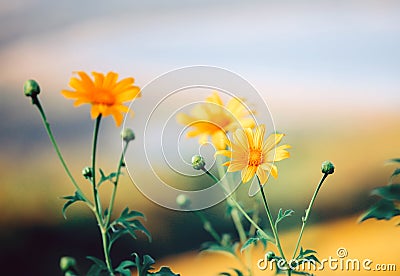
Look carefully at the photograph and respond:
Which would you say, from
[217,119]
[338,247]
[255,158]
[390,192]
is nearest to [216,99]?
[217,119]

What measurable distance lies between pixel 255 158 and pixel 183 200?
203 mm

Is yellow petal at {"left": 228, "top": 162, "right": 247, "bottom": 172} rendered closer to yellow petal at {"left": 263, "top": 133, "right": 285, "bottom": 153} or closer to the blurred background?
yellow petal at {"left": 263, "top": 133, "right": 285, "bottom": 153}

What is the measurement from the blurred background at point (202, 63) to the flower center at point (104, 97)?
50cm

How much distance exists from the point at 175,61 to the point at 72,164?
1.25 feet

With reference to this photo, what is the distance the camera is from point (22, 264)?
1.45 m

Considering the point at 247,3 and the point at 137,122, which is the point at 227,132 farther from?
the point at 247,3

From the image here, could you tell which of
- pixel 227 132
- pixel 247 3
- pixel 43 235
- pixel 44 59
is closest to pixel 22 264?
pixel 43 235

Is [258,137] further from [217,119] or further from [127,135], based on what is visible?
[127,135]

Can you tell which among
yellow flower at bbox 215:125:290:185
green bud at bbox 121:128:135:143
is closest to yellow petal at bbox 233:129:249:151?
yellow flower at bbox 215:125:290:185

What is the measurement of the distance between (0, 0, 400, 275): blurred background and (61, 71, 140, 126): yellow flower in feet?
1.61

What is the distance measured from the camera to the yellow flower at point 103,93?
2.96 feet

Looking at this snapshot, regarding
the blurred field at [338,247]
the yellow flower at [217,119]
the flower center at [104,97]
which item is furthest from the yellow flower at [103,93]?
the blurred field at [338,247]

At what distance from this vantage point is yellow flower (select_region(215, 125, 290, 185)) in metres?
0.94

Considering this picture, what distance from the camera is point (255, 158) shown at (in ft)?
3.07
